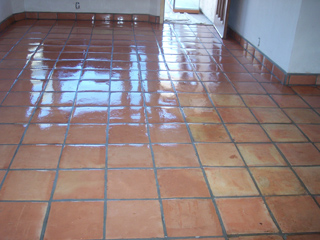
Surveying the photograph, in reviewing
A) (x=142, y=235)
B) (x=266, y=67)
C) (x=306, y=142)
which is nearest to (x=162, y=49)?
(x=266, y=67)

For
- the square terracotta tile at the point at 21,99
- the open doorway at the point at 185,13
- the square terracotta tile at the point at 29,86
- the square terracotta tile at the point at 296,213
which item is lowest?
the square terracotta tile at the point at 296,213

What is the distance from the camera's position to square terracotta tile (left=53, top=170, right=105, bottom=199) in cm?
208

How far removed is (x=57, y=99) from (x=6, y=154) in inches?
36.5

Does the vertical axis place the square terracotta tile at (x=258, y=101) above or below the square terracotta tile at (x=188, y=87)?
below

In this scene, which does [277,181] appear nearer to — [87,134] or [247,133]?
[247,133]

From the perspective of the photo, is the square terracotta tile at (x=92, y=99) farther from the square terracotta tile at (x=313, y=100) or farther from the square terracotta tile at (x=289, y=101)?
the square terracotta tile at (x=313, y=100)

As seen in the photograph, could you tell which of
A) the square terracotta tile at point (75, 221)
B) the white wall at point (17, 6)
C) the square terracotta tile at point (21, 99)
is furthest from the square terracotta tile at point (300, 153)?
the white wall at point (17, 6)

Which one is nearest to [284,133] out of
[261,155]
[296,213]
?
[261,155]

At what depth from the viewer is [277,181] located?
7.50 feet

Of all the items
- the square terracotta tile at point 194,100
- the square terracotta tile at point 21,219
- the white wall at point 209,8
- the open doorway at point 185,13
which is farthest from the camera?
the open doorway at point 185,13

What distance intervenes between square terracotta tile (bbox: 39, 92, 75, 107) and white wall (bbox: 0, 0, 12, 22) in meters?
2.61

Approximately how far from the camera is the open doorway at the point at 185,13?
6.40 m

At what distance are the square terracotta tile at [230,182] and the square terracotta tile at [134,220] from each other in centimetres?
42

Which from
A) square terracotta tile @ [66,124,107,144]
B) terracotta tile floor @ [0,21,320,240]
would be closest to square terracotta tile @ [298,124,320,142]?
terracotta tile floor @ [0,21,320,240]
